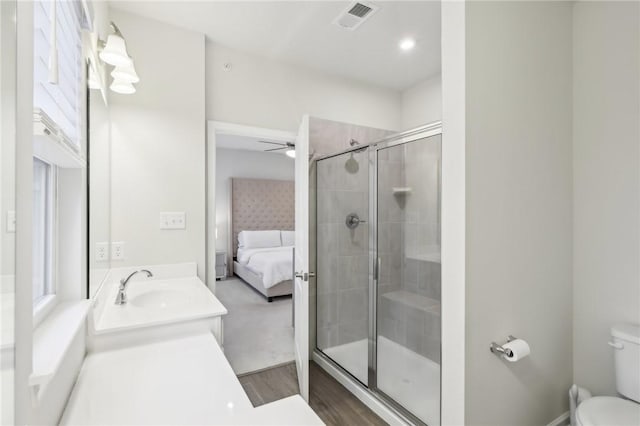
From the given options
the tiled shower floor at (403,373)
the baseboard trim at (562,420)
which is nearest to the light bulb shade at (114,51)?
the tiled shower floor at (403,373)

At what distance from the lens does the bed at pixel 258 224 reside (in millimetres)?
5234

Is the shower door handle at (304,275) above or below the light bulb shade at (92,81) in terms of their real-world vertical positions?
below

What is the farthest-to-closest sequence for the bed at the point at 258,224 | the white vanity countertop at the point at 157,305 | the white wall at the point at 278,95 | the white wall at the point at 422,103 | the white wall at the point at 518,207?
the bed at the point at 258,224 < the white wall at the point at 422,103 < the white wall at the point at 278,95 < the white vanity countertop at the point at 157,305 < the white wall at the point at 518,207

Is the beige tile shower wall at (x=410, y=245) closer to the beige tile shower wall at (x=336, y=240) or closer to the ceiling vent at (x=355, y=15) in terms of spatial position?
the beige tile shower wall at (x=336, y=240)

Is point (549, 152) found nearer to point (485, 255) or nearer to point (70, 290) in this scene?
point (485, 255)

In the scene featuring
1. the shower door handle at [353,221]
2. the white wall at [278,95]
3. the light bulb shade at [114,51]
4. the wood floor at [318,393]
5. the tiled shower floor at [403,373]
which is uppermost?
the white wall at [278,95]

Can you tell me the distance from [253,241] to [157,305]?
3965mm

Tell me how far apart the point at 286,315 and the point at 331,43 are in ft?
10.3

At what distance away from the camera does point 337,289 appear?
2.71m

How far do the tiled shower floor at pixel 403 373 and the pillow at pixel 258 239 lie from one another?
11.8ft

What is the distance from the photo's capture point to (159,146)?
218cm

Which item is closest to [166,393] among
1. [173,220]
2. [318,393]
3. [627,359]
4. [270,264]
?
[173,220]

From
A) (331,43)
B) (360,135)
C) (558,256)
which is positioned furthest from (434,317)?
(331,43)

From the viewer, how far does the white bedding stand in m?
4.49
